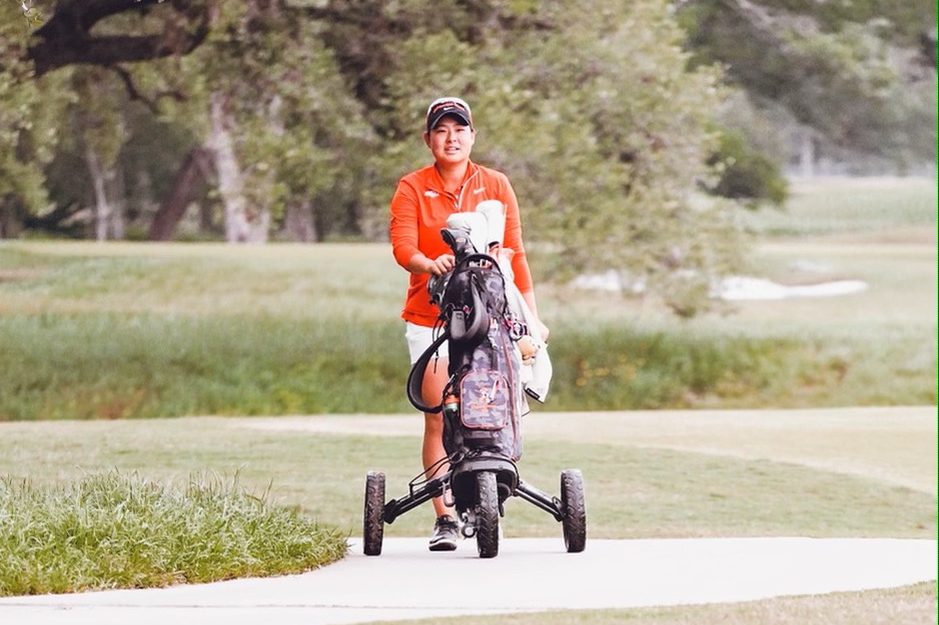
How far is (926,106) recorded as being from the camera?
97.4ft

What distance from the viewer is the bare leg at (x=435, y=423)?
7.73 meters

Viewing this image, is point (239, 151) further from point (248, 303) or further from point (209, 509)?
point (209, 509)

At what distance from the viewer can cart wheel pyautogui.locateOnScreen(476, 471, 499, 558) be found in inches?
280

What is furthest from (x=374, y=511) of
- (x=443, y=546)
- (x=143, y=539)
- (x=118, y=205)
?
(x=118, y=205)

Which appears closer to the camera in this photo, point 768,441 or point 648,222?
point 768,441

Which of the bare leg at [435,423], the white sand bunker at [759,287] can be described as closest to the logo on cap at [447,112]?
the bare leg at [435,423]

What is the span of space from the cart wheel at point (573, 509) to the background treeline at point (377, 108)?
8.53 m

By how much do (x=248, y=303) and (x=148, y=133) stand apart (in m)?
3.66

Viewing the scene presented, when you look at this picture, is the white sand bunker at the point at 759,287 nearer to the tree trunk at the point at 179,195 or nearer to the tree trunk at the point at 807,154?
the tree trunk at the point at 807,154

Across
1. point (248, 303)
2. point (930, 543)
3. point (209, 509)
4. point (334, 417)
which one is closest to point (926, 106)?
point (248, 303)

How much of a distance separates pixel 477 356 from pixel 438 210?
0.82 m

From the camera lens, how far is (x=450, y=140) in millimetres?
7664

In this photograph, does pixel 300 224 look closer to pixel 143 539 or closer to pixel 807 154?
pixel 807 154

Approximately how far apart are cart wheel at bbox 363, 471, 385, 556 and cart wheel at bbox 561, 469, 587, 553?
2.51ft
